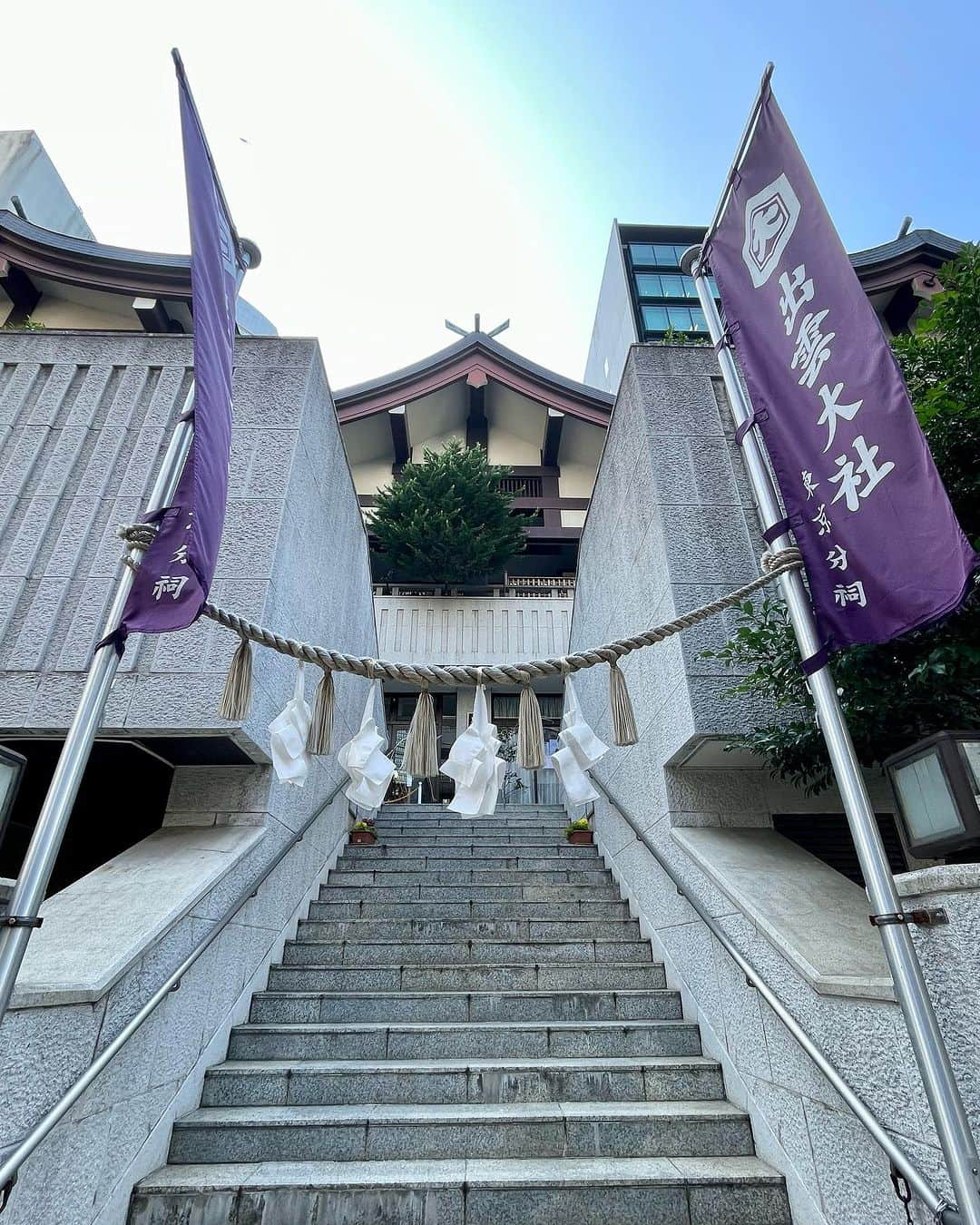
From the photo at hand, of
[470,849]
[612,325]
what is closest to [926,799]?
[470,849]

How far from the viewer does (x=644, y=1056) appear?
2725mm

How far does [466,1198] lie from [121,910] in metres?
1.58

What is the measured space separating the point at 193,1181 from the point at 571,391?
440 inches

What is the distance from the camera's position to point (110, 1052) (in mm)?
1834

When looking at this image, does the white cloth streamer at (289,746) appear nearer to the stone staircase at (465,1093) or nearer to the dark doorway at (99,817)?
the stone staircase at (465,1093)

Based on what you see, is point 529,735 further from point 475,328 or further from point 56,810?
point 475,328

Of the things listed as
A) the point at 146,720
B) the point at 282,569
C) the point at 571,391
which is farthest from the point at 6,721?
the point at 571,391

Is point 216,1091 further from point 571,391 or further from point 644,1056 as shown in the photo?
point 571,391

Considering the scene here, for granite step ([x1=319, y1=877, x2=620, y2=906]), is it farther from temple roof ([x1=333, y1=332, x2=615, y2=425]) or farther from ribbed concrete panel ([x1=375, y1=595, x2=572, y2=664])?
temple roof ([x1=333, y1=332, x2=615, y2=425])

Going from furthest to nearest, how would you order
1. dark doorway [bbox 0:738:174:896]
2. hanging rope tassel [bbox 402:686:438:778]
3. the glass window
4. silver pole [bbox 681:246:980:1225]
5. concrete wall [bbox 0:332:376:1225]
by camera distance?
1. the glass window
2. dark doorway [bbox 0:738:174:896]
3. hanging rope tassel [bbox 402:686:438:778]
4. concrete wall [bbox 0:332:376:1225]
5. silver pole [bbox 681:246:980:1225]

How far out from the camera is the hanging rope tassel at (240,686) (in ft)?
6.55

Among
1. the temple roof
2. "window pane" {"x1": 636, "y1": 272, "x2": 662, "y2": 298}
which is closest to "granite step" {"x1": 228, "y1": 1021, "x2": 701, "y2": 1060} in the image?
the temple roof

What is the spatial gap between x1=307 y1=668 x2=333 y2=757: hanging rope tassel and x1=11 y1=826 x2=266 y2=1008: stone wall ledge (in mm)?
913

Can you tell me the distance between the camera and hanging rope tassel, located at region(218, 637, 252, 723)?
2.00 metres
